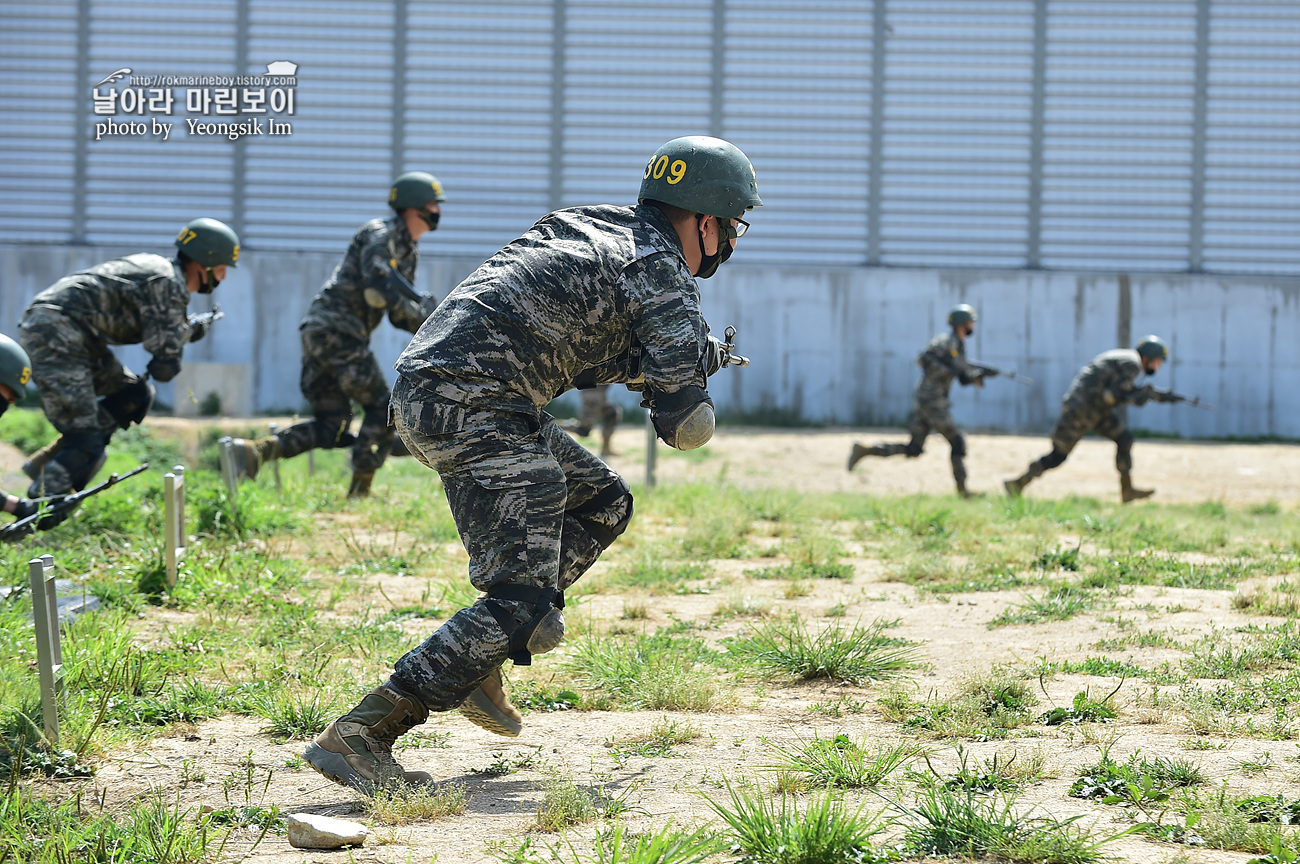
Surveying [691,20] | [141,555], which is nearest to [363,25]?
[691,20]

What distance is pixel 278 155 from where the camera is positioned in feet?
66.1

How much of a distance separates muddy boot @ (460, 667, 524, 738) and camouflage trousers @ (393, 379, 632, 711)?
0.17 metres

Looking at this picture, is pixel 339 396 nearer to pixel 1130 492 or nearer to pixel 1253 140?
pixel 1130 492

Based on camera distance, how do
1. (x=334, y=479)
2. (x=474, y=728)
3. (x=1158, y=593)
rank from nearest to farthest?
(x=474, y=728) → (x=1158, y=593) → (x=334, y=479)

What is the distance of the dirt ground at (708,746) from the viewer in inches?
111

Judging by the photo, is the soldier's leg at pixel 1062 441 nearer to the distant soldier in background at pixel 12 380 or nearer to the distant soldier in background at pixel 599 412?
the distant soldier in background at pixel 599 412

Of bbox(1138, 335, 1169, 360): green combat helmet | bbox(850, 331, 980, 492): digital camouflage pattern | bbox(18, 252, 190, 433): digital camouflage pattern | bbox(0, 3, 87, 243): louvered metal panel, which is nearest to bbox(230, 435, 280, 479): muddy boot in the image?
bbox(18, 252, 190, 433): digital camouflage pattern

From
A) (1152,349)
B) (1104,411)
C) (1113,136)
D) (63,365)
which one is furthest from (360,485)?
(1113,136)

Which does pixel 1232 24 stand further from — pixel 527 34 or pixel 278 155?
pixel 278 155

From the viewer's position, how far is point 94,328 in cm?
671

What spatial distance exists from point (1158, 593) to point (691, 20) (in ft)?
55.9

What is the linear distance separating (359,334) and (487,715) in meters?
5.00

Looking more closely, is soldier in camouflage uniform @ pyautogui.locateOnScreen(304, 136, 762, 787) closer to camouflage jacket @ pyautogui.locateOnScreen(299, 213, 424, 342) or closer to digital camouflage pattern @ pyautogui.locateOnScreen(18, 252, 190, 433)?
digital camouflage pattern @ pyautogui.locateOnScreen(18, 252, 190, 433)

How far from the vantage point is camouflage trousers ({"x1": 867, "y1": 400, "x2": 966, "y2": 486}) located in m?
12.0
